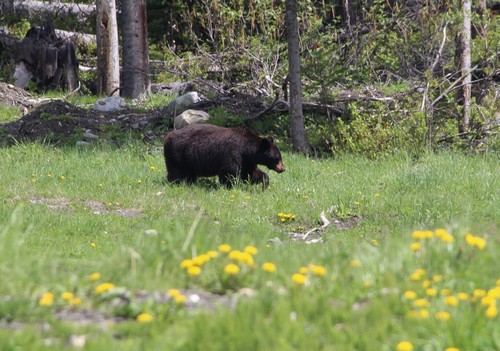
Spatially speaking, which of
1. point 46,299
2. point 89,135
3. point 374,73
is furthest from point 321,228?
point 374,73

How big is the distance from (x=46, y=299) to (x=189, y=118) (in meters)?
12.7

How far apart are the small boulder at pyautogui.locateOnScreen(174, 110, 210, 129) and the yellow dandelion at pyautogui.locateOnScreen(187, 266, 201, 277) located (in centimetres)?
1194

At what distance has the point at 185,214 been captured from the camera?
10.2 meters

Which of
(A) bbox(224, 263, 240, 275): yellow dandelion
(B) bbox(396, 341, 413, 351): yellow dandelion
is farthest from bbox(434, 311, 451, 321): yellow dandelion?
(A) bbox(224, 263, 240, 275): yellow dandelion

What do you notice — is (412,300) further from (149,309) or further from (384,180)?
(384,180)

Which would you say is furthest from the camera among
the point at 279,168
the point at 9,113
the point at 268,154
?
the point at 9,113

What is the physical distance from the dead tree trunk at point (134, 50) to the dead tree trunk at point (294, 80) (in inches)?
227

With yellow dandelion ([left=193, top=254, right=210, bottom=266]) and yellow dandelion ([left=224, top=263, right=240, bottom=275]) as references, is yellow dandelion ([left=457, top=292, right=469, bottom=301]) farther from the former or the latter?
yellow dandelion ([left=193, top=254, right=210, bottom=266])

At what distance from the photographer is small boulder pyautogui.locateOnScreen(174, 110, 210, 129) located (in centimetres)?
1647

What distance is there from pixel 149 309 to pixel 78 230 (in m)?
5.81

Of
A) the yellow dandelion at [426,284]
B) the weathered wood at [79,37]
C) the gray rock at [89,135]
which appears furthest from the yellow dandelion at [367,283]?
the weathered wood at [79,37]

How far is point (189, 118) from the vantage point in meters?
16.6

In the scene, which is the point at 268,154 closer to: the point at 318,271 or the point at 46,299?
the point at 318,271

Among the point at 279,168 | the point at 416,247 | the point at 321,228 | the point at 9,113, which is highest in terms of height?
the point at 416,247
